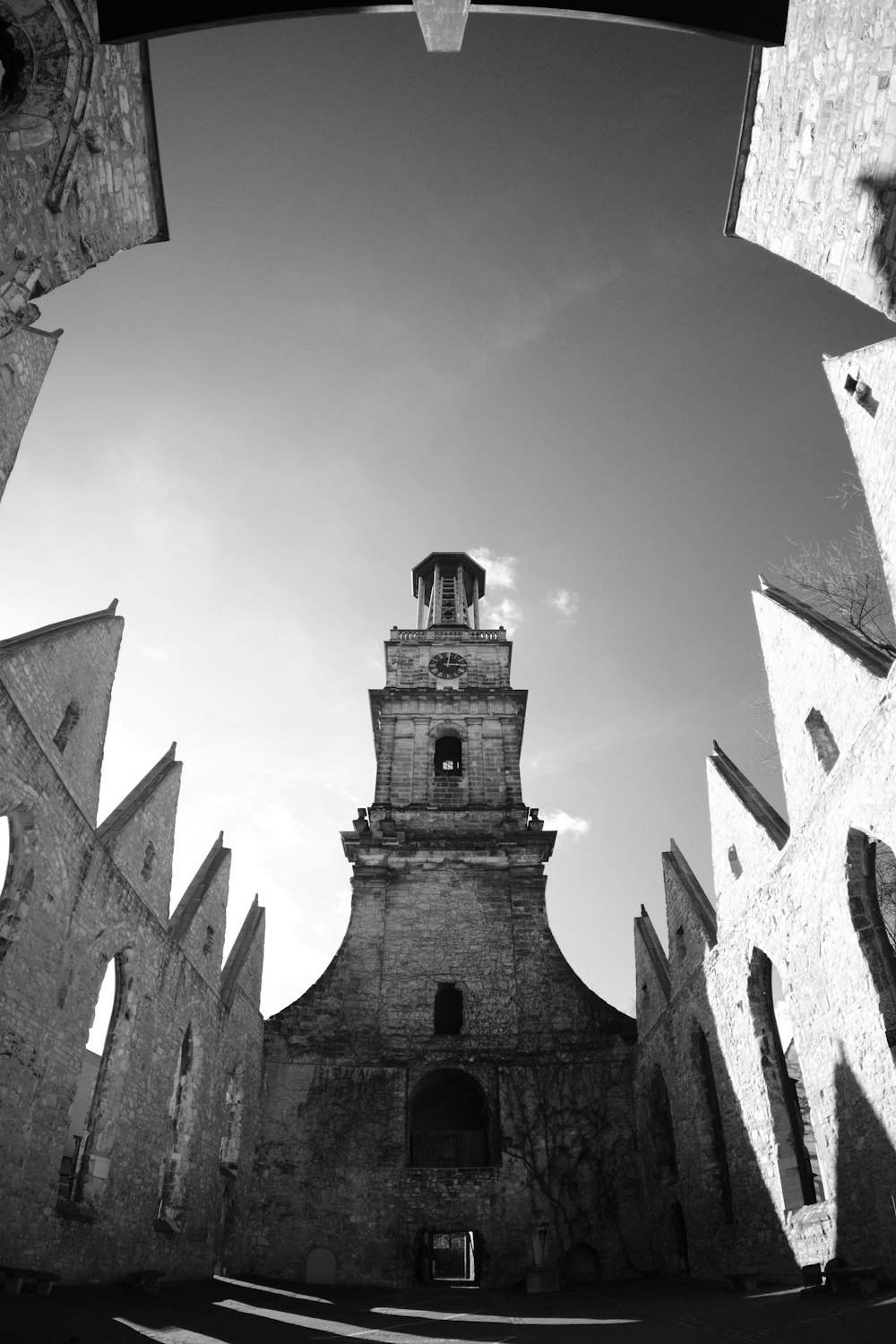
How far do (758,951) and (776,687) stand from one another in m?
4.19

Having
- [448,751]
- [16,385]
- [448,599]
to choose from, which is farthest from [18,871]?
[448,599]

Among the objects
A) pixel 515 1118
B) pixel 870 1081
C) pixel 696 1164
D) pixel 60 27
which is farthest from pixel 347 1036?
pixel 60 27

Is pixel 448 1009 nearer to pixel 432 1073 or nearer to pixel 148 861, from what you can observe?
pixel 432 1073

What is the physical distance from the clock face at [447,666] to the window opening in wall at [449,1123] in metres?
13.0

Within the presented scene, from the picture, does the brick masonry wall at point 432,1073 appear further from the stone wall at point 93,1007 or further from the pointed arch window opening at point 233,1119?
the stone wall at point 93,1007

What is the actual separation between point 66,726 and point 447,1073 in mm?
14365

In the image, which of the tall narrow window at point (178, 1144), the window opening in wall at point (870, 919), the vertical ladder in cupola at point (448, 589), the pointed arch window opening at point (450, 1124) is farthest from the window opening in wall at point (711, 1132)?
the vertical ladder in cupola at point (448, 589)

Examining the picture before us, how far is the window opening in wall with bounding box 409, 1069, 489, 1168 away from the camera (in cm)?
1966

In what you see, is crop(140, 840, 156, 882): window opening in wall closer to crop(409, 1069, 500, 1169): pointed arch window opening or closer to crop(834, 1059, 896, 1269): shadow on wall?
crop(409, 1069, 500, 1169): pointed arch window opening

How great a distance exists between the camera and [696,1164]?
14.3m

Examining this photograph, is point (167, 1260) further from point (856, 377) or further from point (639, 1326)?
point (856, 377)

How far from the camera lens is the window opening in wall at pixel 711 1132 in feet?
43.9

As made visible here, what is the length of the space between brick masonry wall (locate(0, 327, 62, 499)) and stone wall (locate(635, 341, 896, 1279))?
24.4 ft

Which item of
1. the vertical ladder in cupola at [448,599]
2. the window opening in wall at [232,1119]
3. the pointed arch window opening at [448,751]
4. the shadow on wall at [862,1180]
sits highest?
the vertical ladder in cupola at [448,599]
